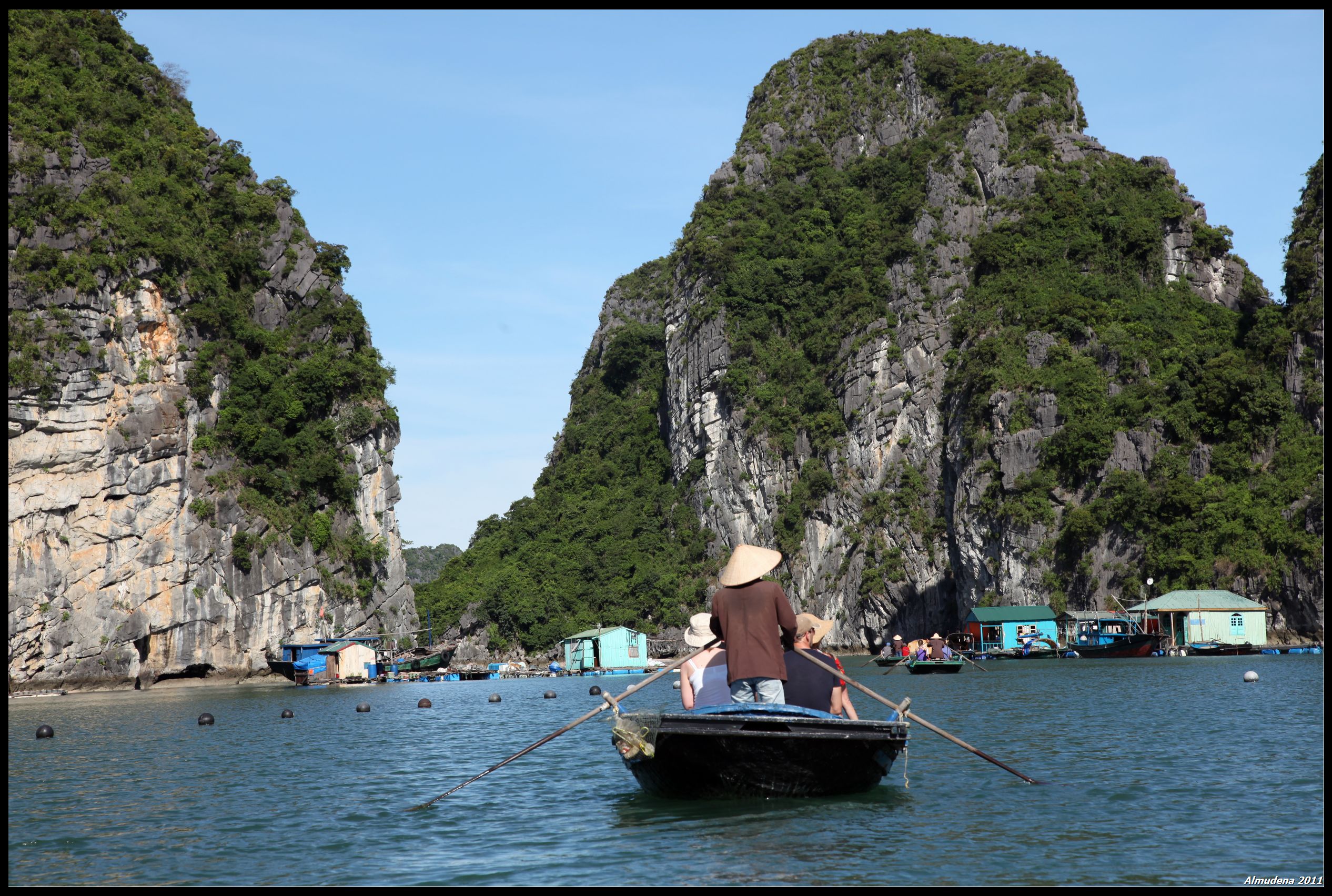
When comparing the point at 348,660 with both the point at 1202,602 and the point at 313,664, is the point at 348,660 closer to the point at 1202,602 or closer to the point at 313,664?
the point at 313,664

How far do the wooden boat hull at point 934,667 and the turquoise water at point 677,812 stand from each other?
19.2 metres

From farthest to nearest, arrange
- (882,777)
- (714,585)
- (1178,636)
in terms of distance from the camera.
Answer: (714,585) < (1178,636) < (882,777)

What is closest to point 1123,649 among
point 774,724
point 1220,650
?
point 1220,650

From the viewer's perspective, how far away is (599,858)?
10711 mm

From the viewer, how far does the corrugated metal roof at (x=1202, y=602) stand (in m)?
56.0

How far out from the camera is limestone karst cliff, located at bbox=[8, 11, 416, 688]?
56.9m

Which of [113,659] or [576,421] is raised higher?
[576,421]

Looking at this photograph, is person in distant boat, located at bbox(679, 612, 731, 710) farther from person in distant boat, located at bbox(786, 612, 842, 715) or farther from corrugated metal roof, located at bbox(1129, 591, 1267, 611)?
corrugated metal roof, located at bbox(1129, 591, 1267, 611)

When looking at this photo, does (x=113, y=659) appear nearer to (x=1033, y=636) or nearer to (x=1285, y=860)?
(x=1033, y=636)

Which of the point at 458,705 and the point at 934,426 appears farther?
the point at 934,426

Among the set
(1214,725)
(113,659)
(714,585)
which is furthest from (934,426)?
(1214,725)

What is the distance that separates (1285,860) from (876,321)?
83046 millimetres

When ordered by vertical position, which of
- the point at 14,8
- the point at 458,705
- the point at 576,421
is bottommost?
the point at 458,705

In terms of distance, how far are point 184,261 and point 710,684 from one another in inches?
2441
